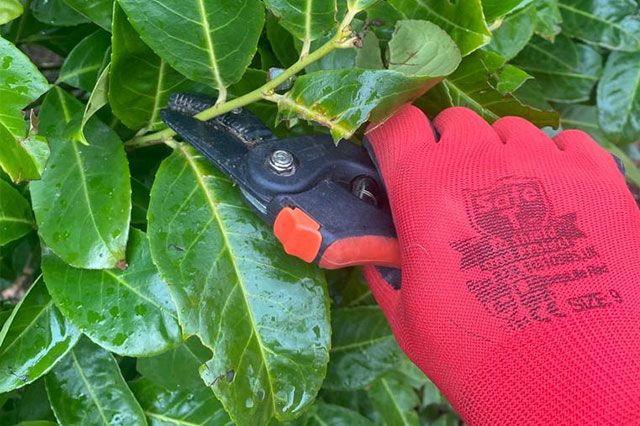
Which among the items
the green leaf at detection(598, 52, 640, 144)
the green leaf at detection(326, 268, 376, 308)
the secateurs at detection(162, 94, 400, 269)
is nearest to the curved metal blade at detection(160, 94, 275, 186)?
the secateurs at detection(162, 94, 400, 269)

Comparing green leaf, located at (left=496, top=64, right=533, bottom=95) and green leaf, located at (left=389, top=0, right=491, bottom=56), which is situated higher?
green leaf, located at (left=389, top=0, right=491, bottom=56)

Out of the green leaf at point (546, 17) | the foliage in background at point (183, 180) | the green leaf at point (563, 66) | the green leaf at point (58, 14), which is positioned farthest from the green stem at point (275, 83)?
the green leaf at point (563, 66)

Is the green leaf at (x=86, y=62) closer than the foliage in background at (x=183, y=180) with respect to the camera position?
No

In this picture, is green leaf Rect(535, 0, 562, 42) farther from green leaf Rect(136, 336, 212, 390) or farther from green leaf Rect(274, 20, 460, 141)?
green leaf Rect(136, 336, 212, 390)

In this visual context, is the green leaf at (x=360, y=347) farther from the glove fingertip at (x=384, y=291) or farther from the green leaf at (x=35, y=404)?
the green leaf at (x=35, y=404)

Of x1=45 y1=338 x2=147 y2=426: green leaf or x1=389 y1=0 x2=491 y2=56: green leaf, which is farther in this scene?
x1=45 y1=338 x2=147 y2=426: green leaf

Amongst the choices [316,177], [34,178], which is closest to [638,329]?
[316,177]
